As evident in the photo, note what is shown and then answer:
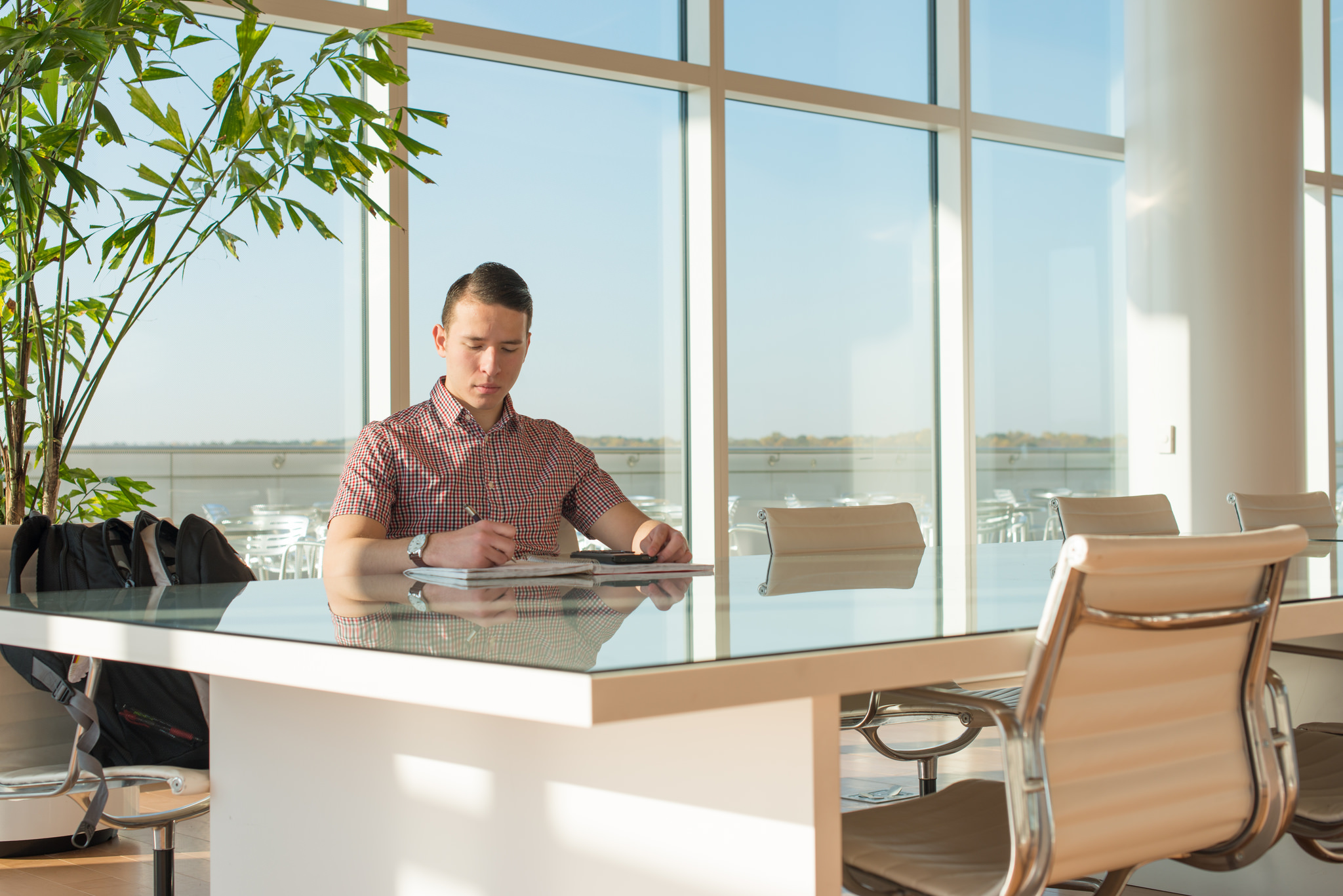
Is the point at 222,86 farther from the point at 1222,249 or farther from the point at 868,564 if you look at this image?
the point at 1222,249

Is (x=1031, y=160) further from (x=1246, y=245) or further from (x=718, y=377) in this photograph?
(x=718, y=377)

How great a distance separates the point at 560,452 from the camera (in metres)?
2.64

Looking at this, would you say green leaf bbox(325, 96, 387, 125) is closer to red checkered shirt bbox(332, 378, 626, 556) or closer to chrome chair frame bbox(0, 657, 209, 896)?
red checkered shirt bbox(332, 378, 626, 556)

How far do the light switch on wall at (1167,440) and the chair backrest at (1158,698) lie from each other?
3909 millimetres

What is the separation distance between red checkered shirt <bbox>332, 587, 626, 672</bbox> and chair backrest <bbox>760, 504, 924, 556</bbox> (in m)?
1.22

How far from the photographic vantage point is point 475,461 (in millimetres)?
2473

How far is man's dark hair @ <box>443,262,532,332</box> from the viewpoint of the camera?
2.43 meters

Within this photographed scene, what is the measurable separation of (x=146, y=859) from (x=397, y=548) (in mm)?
1462

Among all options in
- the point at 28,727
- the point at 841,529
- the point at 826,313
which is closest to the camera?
the point at 28,727

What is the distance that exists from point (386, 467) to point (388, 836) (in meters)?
0.97

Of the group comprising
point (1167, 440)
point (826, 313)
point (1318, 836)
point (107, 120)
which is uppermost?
point (107, 120)

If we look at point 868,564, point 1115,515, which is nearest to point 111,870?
point 868,564

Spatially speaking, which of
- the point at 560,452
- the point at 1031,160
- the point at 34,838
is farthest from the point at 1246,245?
the point at 34,838

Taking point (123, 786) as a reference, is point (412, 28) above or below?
above
